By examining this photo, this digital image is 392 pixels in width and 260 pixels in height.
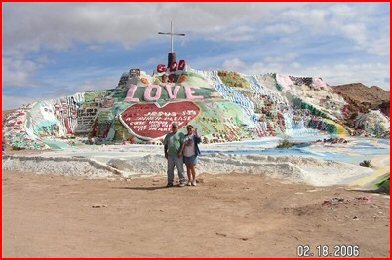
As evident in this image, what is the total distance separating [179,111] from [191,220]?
16814 mm

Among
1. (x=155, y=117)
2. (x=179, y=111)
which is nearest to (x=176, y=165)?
(x=155, y=117)

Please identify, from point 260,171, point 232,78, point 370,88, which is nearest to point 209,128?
point 232,78

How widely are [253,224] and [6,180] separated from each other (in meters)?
7.77

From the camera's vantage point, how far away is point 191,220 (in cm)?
746

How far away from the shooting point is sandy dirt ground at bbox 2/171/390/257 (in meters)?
5.65

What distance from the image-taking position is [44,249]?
5.24 metres

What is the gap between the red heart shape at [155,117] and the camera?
903 inches

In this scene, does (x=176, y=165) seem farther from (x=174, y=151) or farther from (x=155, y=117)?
(x=155, y=117)

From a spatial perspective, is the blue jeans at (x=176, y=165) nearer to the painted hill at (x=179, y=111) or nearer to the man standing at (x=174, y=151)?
the man standing at (x=174, y=151)

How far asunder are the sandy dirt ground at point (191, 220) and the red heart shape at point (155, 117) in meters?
11.5
